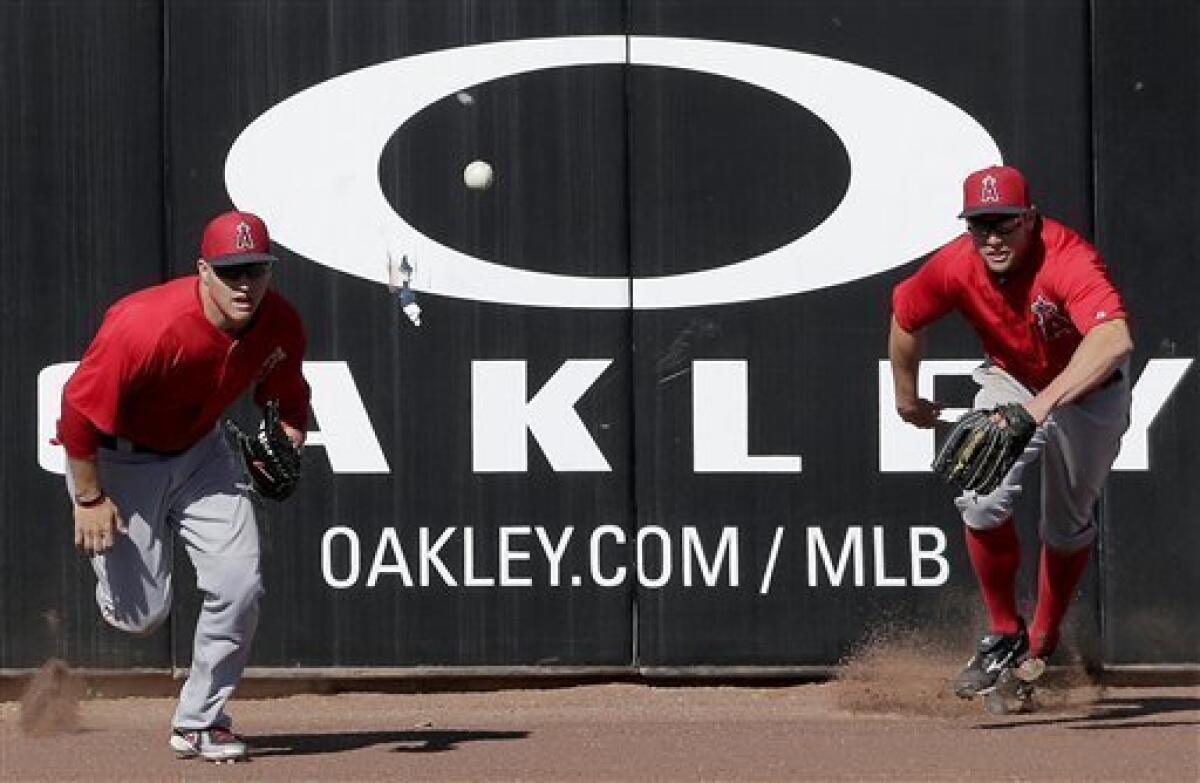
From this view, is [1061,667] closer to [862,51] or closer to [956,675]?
[956,675]

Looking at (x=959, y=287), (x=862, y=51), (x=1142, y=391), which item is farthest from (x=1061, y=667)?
(x=862, y=51)

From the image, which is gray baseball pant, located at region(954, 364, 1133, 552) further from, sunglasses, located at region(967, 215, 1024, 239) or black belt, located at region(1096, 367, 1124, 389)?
sunglasses, located at region(967, 215, 1024, 239)

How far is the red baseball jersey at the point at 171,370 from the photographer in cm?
870

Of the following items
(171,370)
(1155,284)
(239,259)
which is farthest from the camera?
(1155,284)

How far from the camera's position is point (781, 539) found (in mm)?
10789

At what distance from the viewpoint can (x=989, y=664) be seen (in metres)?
9.94

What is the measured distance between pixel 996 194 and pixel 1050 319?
0.50m

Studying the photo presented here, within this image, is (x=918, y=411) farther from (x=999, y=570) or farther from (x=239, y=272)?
(x=239, y=272)

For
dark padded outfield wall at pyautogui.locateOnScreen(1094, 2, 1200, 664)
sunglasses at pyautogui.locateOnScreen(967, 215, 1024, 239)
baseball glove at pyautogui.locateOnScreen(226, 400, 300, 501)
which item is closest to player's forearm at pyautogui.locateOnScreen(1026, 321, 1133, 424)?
sunglasses at pyautogui.locateOnScreen(967, 215, 1024, 239)

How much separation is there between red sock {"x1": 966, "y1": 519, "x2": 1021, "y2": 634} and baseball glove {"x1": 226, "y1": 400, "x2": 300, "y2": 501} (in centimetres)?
255

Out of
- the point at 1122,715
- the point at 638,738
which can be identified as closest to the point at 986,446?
the point at 1122,715

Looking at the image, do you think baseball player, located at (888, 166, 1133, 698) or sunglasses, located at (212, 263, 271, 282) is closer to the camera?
sunglasses, located at (212, 263, 271, 282)

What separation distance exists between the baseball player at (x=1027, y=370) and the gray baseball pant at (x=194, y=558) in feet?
8.08

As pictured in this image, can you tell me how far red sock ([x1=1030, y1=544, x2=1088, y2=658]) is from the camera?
10.1 metres
